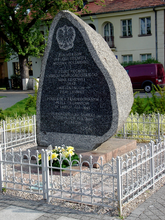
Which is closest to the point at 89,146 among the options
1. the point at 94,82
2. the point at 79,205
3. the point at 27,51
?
the point at 94,82

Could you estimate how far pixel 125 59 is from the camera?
2989 cm

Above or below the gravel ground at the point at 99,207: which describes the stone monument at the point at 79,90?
above

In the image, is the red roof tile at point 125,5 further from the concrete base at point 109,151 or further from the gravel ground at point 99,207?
the gravel ground at point 99,207

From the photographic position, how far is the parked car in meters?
23.0

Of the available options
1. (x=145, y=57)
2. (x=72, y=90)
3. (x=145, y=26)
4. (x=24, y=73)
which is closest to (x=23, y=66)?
(x=24, y=73)

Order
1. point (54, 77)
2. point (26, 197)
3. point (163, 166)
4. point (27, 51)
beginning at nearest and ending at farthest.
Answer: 1. point (26, 197)
2. point (163, 166)
3. point (54, 77)
4. point (27, 51)

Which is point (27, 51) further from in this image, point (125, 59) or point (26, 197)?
point (26, 197)

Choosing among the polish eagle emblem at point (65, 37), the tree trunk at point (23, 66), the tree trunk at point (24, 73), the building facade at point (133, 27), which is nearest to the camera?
the polish eagle emblem at point (65, 37)

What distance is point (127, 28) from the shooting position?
2925cm

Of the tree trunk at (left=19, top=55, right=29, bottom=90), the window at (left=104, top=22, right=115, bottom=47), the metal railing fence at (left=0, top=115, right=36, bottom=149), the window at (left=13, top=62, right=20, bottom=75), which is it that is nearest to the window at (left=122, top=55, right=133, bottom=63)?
the window at (left=104, top=22, right=115, bottom=47)

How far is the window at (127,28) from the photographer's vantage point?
29109 mm

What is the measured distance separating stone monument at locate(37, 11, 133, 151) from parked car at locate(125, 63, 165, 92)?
54.9ft

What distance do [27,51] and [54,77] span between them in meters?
20.1

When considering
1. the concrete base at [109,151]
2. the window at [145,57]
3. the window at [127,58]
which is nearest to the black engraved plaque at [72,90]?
the concrete base at [109,151]
